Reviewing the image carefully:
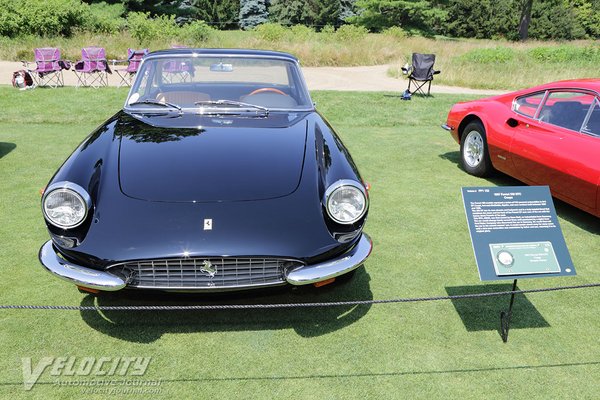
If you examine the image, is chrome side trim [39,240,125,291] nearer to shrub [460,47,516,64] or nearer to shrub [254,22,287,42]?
shrub [460,47,516,64]

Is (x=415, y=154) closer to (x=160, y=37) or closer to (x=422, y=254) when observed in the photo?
(x=422, y=254)

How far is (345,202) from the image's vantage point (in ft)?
9.73

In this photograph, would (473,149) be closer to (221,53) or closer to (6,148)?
(221,53)

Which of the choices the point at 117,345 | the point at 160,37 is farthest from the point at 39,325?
the point at 160,37

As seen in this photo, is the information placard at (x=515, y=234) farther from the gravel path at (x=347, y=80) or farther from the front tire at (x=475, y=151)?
the gravel path at (x=347, y=80)

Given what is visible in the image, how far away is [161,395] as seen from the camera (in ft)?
8.04

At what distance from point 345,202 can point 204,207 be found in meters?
0.84

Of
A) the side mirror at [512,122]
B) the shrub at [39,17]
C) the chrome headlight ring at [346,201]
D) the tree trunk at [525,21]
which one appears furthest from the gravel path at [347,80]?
the tree trunk at [525,21]

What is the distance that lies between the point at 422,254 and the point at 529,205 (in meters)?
1.23

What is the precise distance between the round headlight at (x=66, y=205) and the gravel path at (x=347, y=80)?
457 inches

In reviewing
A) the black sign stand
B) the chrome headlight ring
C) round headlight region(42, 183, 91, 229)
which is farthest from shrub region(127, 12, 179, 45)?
the black sign stand

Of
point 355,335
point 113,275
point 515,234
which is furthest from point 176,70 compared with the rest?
point 515,234

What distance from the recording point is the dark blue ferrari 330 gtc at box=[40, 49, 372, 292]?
2596mm

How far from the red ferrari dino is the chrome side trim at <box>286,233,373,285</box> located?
8.56 feet
